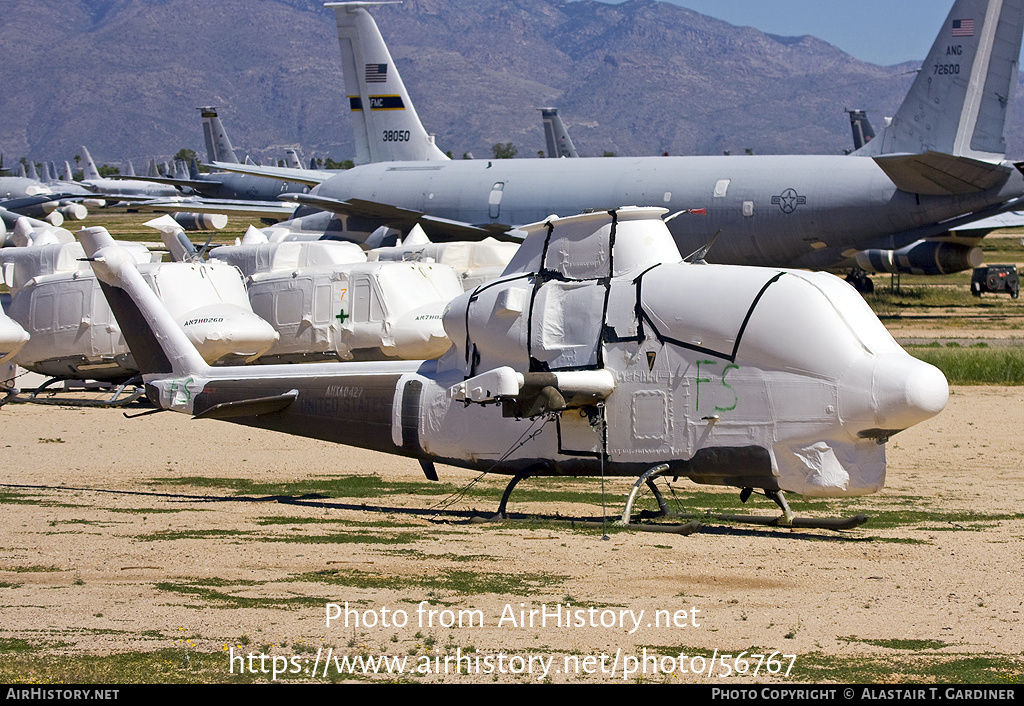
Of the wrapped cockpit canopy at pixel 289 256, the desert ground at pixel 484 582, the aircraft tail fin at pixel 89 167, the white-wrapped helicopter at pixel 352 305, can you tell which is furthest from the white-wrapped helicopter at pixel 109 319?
the aircraft tail fin at pixel 89 167

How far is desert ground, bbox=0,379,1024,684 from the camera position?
21.7ft

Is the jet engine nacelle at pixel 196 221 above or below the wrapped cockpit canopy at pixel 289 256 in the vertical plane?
below

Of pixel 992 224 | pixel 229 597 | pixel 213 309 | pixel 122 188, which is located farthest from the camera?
pixel 122 188

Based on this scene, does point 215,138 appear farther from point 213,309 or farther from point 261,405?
point 261,405

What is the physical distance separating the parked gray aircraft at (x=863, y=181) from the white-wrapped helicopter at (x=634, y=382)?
18830mm

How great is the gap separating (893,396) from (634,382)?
2.26 metres

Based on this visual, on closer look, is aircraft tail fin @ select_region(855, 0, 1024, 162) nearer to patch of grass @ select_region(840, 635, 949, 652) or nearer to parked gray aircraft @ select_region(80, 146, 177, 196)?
patch of grass @ select_region(840, 635, 949, 652)

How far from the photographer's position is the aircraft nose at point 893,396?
29.3 feet

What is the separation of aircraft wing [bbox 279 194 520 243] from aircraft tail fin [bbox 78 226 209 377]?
21087 millimetres

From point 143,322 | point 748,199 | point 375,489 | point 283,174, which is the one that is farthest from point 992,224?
point 143,322

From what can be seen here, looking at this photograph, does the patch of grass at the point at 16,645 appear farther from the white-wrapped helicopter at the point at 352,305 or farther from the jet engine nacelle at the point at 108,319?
the white-wrapped helicopter at the point at 352,305

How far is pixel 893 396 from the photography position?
899cm

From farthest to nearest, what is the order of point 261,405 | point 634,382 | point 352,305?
1. point 352,305
2. point 261,405
3. point 634,382
